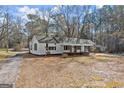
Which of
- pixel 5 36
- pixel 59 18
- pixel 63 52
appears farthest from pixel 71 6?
pixel 5 36

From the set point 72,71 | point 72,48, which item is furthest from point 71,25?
point 72,71

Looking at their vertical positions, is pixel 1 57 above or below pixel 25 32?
below

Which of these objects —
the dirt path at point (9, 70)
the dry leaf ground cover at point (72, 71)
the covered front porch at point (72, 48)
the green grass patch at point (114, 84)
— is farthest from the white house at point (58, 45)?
the green grass patch at point (114, 84)

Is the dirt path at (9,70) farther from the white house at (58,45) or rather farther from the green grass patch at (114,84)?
the green grass patch at (114,84)

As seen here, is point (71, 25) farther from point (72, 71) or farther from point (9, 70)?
point (9, 70)
